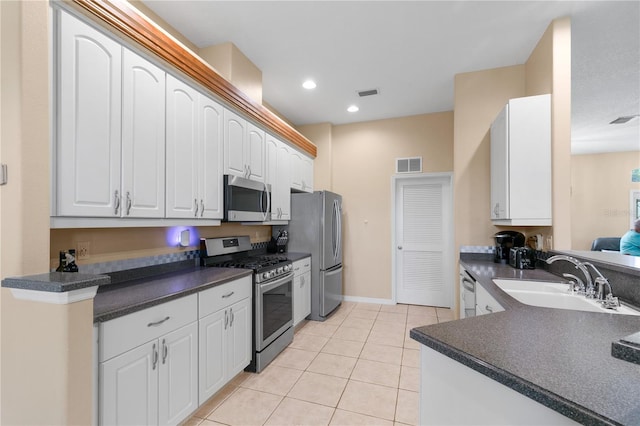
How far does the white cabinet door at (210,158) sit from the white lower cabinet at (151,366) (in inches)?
32.4

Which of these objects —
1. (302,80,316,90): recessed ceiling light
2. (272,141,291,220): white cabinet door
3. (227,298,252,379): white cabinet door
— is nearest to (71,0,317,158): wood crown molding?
(272,141,291,220): white cabinet door

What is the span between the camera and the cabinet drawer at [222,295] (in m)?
1.99

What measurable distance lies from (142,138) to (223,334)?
1491 mm

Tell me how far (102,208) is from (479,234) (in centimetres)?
347

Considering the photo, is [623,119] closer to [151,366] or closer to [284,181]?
[284,181]

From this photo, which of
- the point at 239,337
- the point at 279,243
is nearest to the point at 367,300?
the point at 279,243

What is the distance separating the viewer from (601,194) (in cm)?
631

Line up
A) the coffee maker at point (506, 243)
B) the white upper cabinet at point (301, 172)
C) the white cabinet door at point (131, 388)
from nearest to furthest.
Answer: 1. the white cabinet door at point (131, 388)
2. the coffee maker at point (506, 243)
3. the white upper cabinet at point (301, 172)

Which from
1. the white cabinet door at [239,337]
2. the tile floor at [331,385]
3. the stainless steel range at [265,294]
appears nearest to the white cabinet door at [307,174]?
the stainless steel range at [265,294]

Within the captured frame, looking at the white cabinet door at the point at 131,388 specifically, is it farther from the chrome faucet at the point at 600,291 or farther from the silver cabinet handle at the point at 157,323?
the chrome faucet at the point at 600,291

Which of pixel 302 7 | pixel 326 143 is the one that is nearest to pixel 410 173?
pixel 326 143

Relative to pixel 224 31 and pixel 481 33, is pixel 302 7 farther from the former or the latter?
pixel 481 33

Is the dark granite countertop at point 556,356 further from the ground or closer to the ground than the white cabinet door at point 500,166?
closer to the ground

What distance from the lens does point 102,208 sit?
63.0 inches
